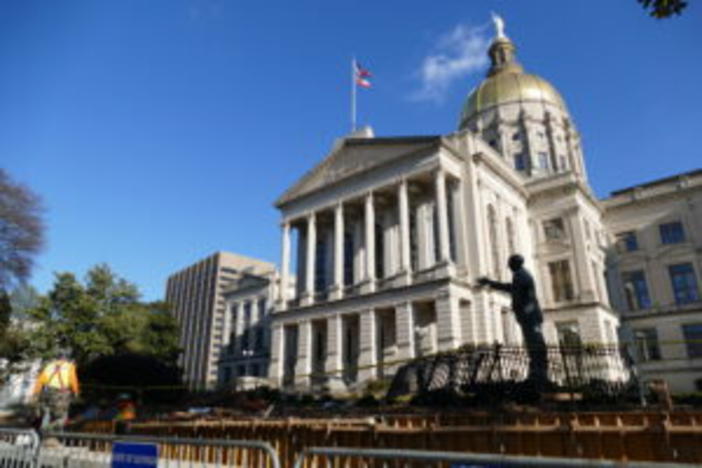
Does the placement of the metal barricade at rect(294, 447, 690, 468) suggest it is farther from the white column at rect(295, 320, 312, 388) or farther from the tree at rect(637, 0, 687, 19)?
the white column at rect(295, 320, 312, 388)

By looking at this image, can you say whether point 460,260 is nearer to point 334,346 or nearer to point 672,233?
point 334,346

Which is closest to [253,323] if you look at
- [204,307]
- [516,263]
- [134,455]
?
[516,263]

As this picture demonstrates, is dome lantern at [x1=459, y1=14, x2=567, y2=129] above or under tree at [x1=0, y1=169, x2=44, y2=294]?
above

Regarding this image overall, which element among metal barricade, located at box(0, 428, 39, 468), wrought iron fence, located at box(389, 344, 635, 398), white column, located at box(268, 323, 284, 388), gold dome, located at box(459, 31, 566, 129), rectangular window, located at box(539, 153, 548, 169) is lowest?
metal barricade, located at box(0, 428, 39, 468)

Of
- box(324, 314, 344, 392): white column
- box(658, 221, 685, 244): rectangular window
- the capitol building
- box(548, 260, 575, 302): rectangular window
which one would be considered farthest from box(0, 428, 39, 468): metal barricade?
box(658, 221, 685, 244): rectangular window

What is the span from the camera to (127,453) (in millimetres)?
6051

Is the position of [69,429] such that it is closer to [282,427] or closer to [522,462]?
[282,427]

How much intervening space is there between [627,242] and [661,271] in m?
4.24

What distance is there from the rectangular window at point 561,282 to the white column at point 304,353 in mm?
20141

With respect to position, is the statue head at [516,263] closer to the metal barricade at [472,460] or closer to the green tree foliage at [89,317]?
the metal barricade at [472,460]

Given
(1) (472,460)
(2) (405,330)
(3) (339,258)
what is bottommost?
(1) (472,460)

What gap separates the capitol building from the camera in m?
31.3

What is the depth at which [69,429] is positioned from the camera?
17203 millimetres

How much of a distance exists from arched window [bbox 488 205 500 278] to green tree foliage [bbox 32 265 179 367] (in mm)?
28415
